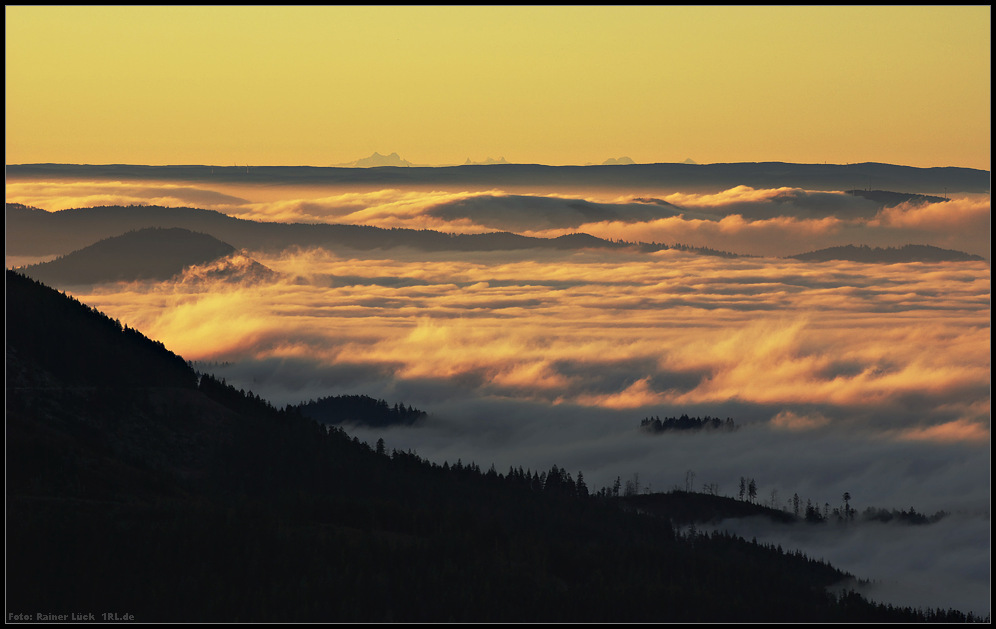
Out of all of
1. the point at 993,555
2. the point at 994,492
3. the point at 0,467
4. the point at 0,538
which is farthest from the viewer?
the point at 0,467

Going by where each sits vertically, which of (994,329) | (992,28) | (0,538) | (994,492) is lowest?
(0,538)

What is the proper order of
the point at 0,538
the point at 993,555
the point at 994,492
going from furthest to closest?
the point at 0,538
the point at 993,555
the point at 994,492

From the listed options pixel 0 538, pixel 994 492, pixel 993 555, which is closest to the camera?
pixel 994 492

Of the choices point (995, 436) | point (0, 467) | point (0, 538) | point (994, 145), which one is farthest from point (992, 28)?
point (0, 467)

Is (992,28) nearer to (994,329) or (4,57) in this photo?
(994,329)

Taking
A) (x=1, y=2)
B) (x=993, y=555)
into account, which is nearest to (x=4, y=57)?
(x=1, y=2)

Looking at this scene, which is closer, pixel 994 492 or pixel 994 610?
pixel 994 610

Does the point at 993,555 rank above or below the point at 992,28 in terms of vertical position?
below

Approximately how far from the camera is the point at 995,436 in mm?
138750

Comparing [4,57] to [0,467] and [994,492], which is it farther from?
[994,492]

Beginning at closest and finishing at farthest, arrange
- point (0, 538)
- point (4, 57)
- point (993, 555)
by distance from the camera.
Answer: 1. point (4, 57)
2. point (993, 555)
3. point (0, 538)

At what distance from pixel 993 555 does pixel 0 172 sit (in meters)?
111

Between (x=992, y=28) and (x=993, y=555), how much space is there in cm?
5692

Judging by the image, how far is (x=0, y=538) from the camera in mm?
157875
